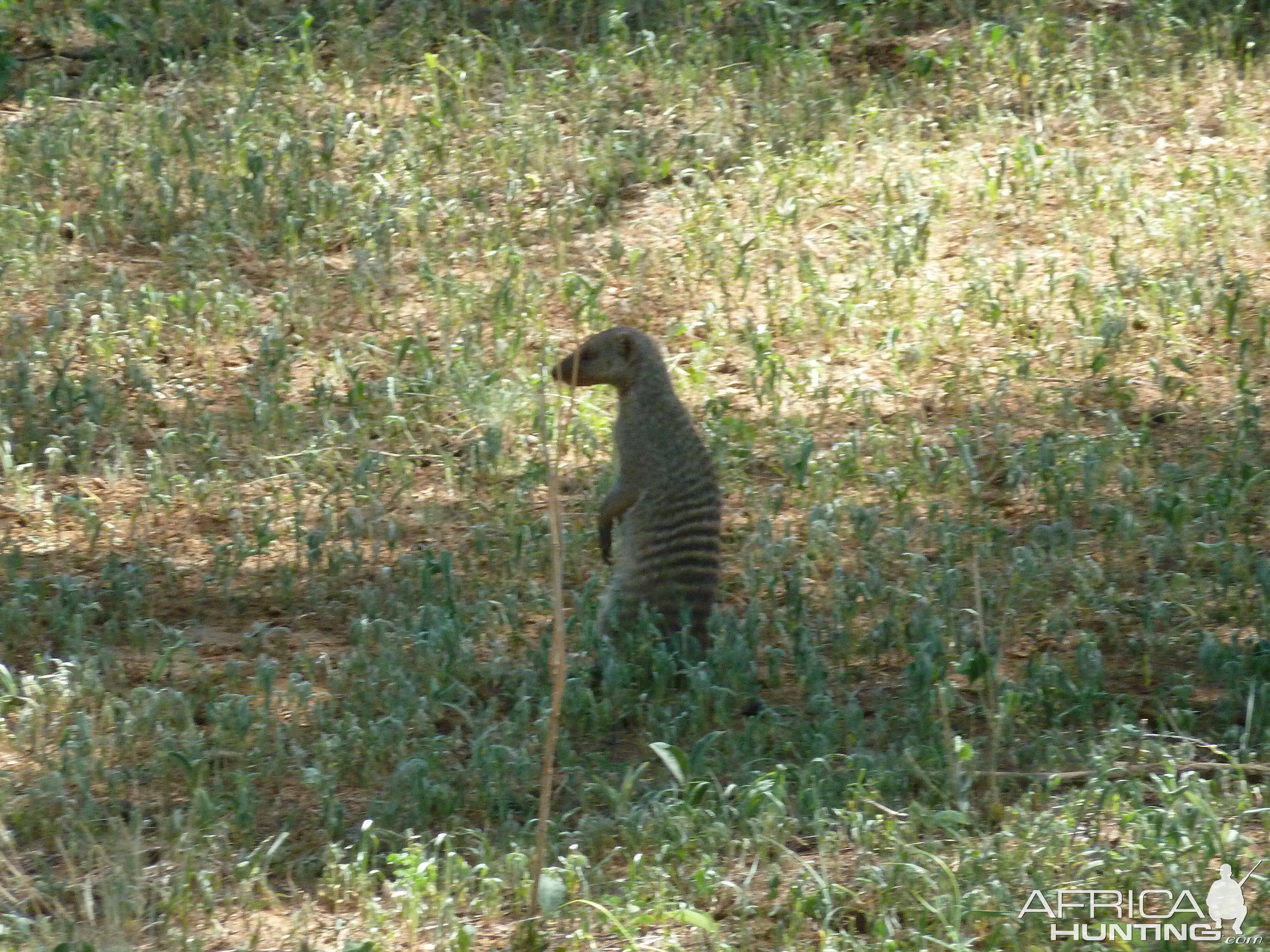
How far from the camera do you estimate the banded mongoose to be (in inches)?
234

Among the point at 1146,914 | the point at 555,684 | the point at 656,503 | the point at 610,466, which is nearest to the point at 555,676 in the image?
the point at 555,684

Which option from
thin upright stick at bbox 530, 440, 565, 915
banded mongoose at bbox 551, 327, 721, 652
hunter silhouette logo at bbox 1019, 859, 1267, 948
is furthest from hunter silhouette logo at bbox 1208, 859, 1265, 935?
banded mongoose at bbox 551, 327, 721, 652

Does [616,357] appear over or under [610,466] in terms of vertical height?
over

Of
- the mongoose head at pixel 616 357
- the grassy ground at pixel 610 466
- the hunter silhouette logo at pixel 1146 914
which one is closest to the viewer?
the hunter silhouette logo at pixel 1146 914

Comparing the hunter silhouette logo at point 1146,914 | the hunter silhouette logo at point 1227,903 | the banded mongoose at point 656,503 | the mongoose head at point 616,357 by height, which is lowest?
the hunter silhouette logo at point 1146,914

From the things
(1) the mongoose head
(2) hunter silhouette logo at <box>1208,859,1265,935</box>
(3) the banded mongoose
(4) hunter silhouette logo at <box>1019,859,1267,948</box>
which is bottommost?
(4) hunter silhouette logo at <box>1019,859,1267,948</box>

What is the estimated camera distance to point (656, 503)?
6.06 meters

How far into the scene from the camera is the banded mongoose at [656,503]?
234 inches

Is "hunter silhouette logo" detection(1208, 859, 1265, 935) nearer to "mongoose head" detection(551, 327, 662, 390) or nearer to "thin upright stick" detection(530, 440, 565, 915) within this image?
"thin upright stick" detection(530, 440, 565, 915)

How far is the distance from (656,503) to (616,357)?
2.41 ft

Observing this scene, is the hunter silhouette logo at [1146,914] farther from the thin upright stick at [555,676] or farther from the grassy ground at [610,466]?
the thin upright stick at [555,676]

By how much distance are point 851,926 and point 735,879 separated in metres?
0.39

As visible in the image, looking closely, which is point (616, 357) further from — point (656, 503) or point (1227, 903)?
point (1227, 903)

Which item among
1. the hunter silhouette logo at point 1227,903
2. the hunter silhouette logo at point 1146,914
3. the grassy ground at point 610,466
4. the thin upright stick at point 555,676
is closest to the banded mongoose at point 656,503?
the grassy ground at point 610,466
